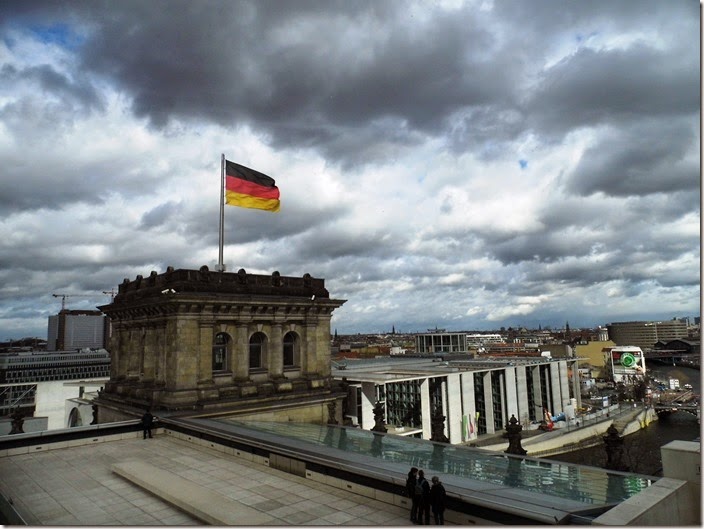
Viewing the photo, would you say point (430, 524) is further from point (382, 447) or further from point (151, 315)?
point (151, 315)

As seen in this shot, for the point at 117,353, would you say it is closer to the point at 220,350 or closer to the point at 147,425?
the point at 220,350

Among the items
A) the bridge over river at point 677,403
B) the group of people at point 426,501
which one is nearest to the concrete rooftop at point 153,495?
the group of people at point 426,501

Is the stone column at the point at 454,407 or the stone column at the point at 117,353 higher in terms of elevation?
the stone column at the point at 117,353

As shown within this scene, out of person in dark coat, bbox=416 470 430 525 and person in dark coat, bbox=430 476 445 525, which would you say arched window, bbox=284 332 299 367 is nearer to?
person in dark coat, bbox=416 470 430 525

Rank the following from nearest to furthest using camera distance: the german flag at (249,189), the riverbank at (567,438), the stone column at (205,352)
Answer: the stone column at (205,352) < the german flag at (249,189) < the riverbank at (567,438)

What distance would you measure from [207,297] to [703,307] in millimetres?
24195

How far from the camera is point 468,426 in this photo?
229 ft

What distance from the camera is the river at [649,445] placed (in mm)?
85500

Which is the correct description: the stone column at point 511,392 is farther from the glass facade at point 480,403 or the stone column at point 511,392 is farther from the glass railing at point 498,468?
the glass railing at point 498,468

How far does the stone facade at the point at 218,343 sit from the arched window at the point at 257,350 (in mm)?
68

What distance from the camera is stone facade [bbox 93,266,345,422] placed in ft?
95.3

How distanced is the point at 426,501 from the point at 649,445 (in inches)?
4735

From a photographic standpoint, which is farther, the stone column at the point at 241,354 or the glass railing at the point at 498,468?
the stone column at the point at 241,354

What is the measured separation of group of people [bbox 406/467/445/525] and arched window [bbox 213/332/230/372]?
68.6 feet
